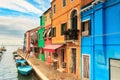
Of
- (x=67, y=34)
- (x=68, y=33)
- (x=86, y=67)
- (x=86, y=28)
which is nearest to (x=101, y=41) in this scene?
(x=86, y=28)

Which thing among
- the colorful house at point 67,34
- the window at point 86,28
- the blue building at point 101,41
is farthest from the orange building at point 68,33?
the blue building at point 101,41

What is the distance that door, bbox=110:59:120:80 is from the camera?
1147 centimetres

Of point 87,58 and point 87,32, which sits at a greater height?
point 87,32

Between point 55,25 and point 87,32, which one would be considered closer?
point 87,32

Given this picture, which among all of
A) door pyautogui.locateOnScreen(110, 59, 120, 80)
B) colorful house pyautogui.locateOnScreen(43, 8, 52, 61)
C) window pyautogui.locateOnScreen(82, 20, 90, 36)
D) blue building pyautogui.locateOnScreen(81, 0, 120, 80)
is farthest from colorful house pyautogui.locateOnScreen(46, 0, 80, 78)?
door pyautogui.locateOnScreen(110, 59, 120, 80)

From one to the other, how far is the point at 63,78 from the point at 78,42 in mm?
3699

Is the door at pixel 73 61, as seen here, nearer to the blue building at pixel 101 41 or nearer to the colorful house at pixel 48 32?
the blue building at pixel 101 41

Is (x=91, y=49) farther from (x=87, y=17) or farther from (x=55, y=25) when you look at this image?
(x=55, y=25)

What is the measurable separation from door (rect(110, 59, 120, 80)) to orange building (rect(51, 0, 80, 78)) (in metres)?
5.54

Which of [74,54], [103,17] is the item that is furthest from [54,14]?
[103,17]

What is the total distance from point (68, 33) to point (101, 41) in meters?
5.62

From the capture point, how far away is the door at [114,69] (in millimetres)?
11469

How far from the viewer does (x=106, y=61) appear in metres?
12.6

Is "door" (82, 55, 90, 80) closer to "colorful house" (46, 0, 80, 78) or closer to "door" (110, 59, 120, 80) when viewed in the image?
"colorful house" (46, 0, 80, 78)
